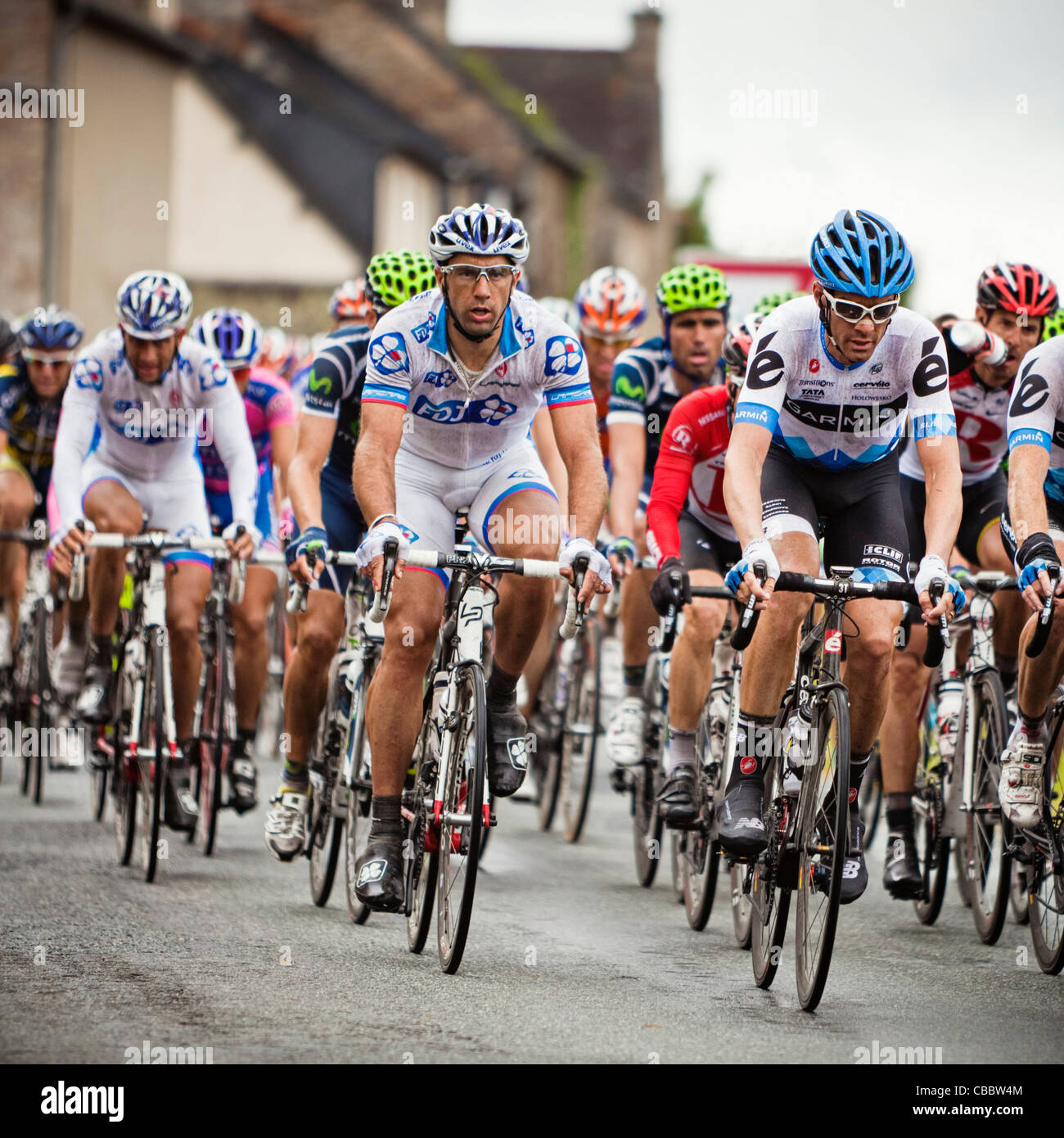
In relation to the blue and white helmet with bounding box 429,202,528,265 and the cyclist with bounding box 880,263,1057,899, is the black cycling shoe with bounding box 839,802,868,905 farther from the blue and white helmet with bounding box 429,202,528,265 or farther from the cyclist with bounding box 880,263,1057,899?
the blue and white helmet with bounding box 429,202,528,265

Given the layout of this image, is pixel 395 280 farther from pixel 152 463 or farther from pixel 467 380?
pixel 152 463

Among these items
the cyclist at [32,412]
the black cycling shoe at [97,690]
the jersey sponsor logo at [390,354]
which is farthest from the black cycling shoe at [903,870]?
the cyclist at [32,412]

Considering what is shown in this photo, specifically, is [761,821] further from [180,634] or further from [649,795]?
[180,634]

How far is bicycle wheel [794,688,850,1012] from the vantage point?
18.3 ft

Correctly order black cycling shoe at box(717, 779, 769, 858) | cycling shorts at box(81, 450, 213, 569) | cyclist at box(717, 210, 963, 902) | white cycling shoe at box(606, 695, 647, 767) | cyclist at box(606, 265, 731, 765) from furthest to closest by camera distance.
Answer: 1. cycling shorts at box(81, 450, 213, 569)
2. cyclist at box(606, 265, 731, 765)
3. white cycling shoe at box(606, 695, 647, 767)
4. black cycling shoe at box(717, 779, 769, 858)
5. cyclist at box(717, 210, 963, 902)

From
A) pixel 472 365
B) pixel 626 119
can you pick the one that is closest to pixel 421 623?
pixel 472 365

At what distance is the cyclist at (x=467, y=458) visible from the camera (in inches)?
251

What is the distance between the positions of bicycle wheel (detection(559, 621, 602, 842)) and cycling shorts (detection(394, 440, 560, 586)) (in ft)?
10.8

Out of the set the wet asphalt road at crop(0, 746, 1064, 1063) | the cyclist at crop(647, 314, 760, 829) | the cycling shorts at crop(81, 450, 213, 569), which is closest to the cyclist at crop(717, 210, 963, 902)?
the wet asphalt road at crop(0, 746, 1064, 1063)

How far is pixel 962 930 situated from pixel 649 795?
1733 millimetres

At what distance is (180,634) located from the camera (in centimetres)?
854

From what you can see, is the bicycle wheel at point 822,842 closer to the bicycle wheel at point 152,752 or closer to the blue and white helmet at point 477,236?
the blue and white helmet at point 477,236

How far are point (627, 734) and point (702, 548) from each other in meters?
1.22

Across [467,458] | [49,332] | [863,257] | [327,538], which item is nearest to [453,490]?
[467,458]
